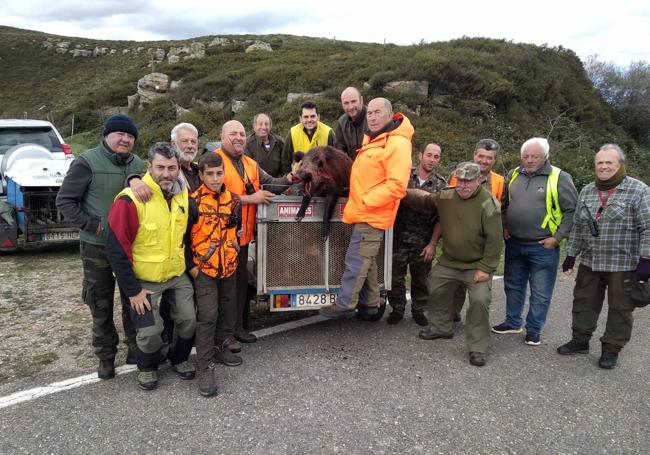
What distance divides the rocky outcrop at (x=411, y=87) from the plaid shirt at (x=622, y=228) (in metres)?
14.8

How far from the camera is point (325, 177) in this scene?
4082 mm

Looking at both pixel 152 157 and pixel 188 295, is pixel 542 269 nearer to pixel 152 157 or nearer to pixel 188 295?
pixel 188 295

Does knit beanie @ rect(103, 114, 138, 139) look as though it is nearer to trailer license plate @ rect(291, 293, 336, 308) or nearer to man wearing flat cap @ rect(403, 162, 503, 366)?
trailer license plate @ rect(291, 293, 336, 308)

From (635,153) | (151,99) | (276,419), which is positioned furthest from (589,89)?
(276,419)

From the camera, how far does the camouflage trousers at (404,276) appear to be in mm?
4762

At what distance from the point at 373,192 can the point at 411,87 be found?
15311 millimetres

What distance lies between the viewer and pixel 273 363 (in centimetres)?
394

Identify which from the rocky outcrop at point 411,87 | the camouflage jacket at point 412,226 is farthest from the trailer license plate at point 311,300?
the rocky outcrop at point 411,87

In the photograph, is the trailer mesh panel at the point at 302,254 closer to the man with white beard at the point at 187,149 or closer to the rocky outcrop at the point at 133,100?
the man with white beard at the point at 187,149

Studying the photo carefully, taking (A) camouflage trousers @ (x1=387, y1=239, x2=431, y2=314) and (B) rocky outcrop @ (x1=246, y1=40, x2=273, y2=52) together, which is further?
(B) rocky outcrop @ (x1=246, y1=40, x2=273, y2=52)

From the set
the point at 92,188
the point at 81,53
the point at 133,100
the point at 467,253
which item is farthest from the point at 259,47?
the point at 92,188

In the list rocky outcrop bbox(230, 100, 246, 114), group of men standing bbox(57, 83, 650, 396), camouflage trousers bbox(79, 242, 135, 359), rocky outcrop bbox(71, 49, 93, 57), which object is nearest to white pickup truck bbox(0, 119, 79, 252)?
group of men standing bbox(57, 83, 650, 396)

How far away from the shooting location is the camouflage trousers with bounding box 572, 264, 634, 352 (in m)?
4.03

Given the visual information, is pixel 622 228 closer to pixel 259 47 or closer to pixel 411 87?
pixel 411 87
